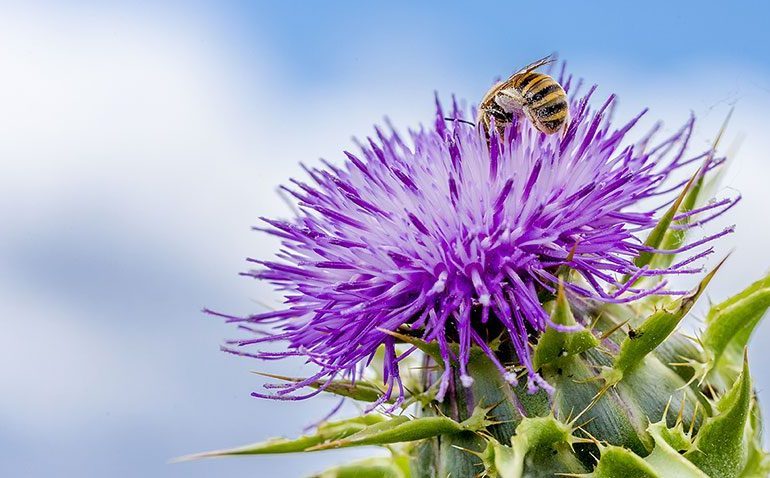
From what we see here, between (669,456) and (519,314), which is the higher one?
(519,314)

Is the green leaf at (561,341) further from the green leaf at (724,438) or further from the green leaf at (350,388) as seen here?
the green leaf at (350,388)

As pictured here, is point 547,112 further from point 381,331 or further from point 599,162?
point 381,331

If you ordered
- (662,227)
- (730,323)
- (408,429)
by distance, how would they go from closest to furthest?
(408,429) < (662,227) < (730,323)

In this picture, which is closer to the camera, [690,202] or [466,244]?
[466,244]

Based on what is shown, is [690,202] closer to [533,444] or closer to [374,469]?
[533,444]

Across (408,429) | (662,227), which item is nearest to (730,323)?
(662,227)

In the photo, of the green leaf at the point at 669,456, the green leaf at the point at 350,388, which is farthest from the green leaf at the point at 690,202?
the green leaf at the point at 350,388

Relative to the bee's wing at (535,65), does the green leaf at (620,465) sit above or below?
below

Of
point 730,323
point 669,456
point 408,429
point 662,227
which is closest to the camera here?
point 669,456
